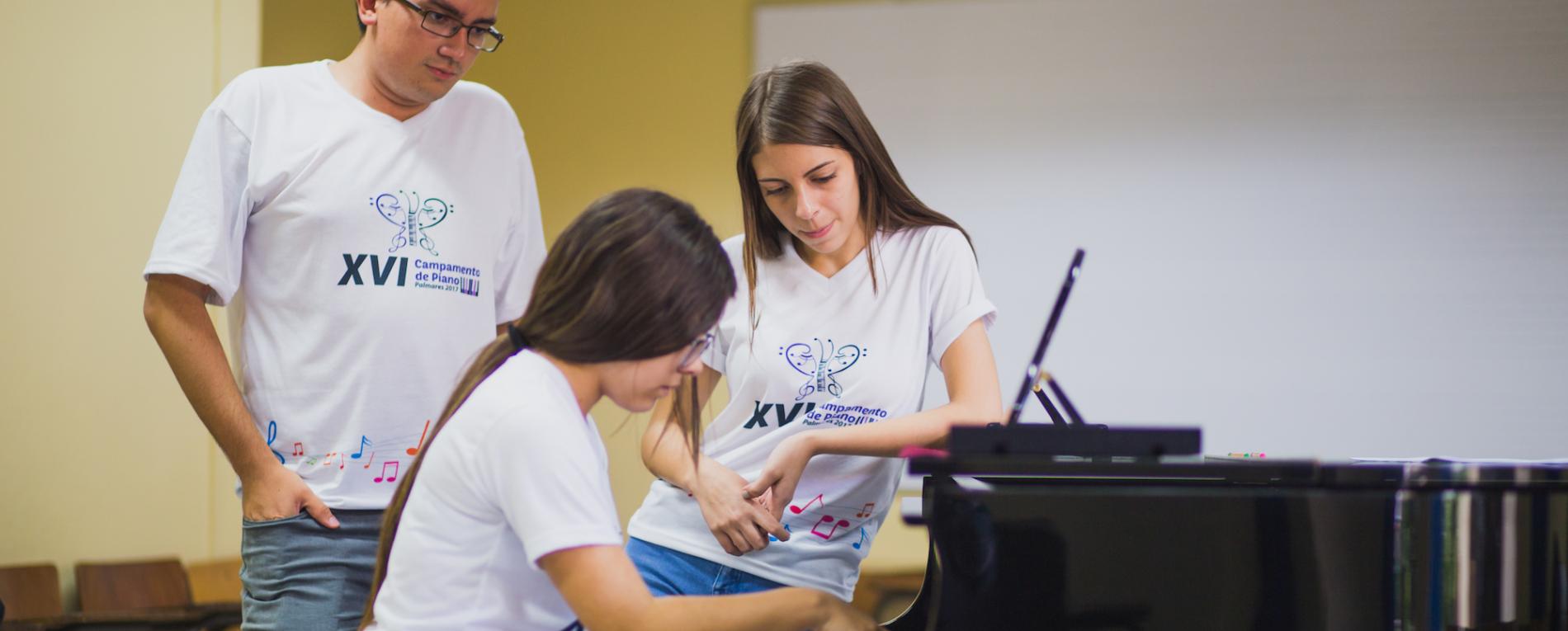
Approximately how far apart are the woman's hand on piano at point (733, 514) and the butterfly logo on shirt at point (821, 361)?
7.3 inches

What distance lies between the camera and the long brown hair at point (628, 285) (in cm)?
121

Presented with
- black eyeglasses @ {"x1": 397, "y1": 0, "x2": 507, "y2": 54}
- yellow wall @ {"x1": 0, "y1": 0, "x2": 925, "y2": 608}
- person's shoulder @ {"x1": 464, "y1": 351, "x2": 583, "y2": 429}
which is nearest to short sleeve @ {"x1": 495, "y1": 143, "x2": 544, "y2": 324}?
black eyeglasses @ {"x1": 397, "y1": 0, "x2": 507, "y2": 54}

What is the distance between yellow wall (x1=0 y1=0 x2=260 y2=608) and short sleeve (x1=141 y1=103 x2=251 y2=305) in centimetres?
245

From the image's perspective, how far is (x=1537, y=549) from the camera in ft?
4.32

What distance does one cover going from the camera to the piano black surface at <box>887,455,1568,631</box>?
131 centimetres

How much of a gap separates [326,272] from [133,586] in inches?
115

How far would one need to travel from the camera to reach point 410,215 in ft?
5.78

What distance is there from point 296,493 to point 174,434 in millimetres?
3093

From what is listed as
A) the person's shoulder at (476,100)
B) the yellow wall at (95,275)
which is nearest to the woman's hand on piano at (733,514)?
the person's shoulder at (476,100)

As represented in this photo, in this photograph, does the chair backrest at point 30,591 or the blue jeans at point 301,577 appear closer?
Answer: the blue jeans at point 301,577

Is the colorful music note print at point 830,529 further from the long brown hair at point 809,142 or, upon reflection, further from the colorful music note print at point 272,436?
the colorful music note print at point 272,436

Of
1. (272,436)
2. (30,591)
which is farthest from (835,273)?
(30,591)

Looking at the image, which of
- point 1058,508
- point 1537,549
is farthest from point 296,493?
point 1537,549

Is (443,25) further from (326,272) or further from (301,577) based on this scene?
(301,577)
